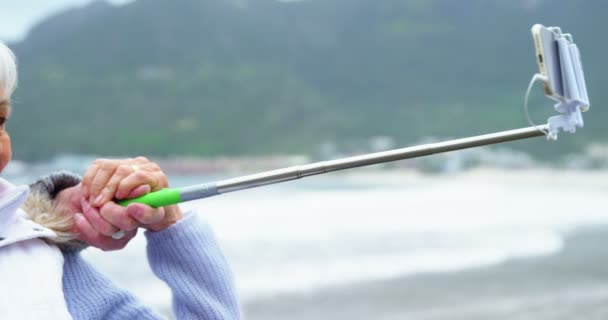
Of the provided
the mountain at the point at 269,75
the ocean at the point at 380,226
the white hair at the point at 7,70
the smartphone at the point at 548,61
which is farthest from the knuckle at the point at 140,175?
the mountain at the point at 269,75

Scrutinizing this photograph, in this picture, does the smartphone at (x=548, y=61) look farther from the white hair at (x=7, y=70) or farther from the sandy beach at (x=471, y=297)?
the sandy beach at (x=471, y=297)

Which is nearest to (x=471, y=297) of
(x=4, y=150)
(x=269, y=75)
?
(x=4, y=150)

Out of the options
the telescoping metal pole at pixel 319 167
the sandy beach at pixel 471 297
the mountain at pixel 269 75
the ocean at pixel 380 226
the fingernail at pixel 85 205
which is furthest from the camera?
the mountain at pixel 269 75

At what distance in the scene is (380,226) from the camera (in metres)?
5.34

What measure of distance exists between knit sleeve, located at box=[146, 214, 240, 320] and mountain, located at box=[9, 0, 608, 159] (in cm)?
704

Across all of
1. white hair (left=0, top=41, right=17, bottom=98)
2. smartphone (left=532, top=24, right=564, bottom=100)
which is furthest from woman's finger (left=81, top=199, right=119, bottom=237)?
smartphone (left=532, top=24, right=564, bottom=100)

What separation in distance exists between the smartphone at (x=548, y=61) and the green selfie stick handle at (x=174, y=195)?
0.23m

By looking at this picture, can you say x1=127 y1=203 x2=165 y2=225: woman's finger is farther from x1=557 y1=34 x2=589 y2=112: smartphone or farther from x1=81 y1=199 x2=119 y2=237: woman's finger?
x1=557 y1=34 x2=589 y2=112: smartphone

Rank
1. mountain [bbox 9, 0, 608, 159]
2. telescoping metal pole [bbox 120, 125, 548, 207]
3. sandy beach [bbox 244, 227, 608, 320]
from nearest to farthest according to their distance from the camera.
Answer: telescoping metal pole [bbox 120, 125, 548, 207]
sandy beach [bbox 244, 227, 608, 320]
mountain [bbox 9, 0, 608, 159]

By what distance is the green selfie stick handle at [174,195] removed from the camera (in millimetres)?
571

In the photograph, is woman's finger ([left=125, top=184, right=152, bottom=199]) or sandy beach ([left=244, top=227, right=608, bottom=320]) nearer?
woman's finger ([left=125, top=184, right=152, bottom=199])

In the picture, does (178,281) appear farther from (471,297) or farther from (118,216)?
(471,297)

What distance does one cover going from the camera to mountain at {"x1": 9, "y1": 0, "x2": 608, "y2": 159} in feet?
27.0

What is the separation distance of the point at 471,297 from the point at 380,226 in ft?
6.76
